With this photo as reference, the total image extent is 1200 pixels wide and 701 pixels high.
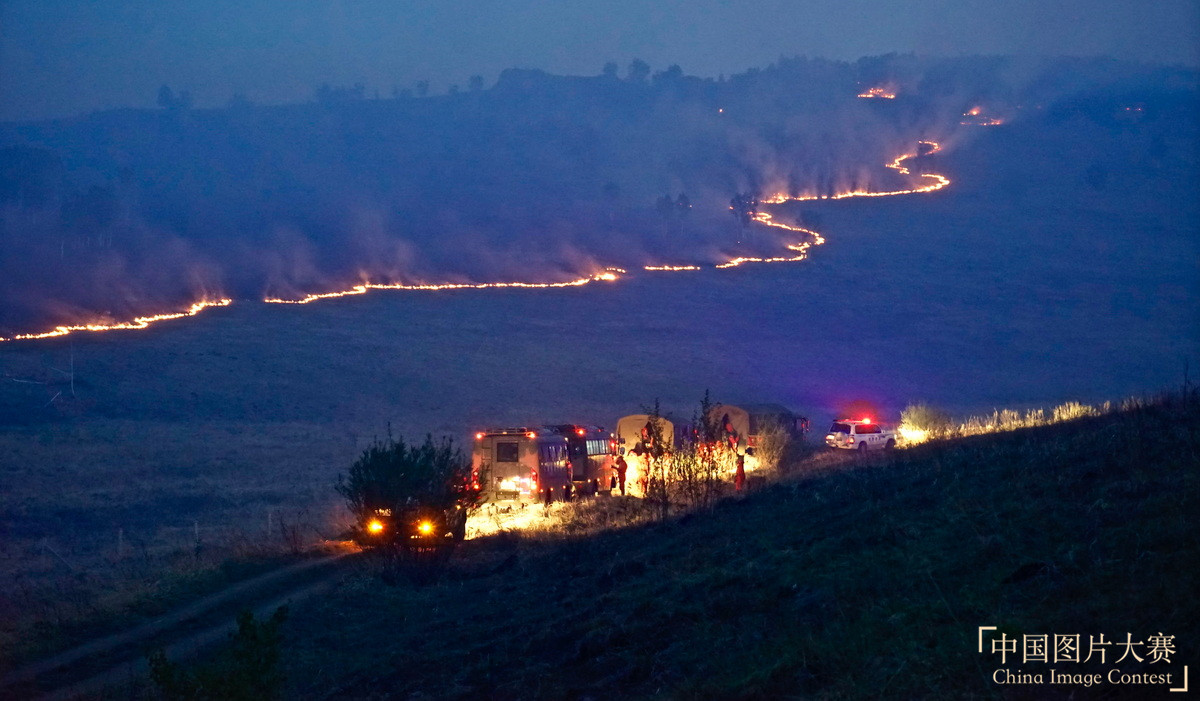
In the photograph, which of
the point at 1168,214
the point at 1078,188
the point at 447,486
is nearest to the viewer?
the point at 447,486

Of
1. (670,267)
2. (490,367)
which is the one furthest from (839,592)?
(670,267)

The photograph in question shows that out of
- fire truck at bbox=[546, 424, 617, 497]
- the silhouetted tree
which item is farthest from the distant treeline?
fire truck at bbox=[546, 424, 617, 497]

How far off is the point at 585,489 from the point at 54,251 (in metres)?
98.0

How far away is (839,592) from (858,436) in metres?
32.8

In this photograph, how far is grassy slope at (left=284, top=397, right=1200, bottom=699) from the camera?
7.65m

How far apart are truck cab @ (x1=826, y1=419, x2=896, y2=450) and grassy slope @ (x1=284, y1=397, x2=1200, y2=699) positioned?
2415 centimetres

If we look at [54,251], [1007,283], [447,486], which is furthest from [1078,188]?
[447,486]

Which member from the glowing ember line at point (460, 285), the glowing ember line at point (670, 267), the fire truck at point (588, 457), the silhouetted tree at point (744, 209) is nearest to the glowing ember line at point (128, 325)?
the glowing ember line at point (460, 285)

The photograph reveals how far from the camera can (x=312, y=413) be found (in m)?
60.1

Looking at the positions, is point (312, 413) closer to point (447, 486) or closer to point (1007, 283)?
point (447, 486)

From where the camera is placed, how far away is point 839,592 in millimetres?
9688

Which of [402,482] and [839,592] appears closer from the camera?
[839,592]

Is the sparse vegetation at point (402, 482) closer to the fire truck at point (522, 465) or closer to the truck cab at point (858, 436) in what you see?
the fire truck at point (522, 465)

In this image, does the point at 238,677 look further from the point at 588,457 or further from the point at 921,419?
the point at 921,419
